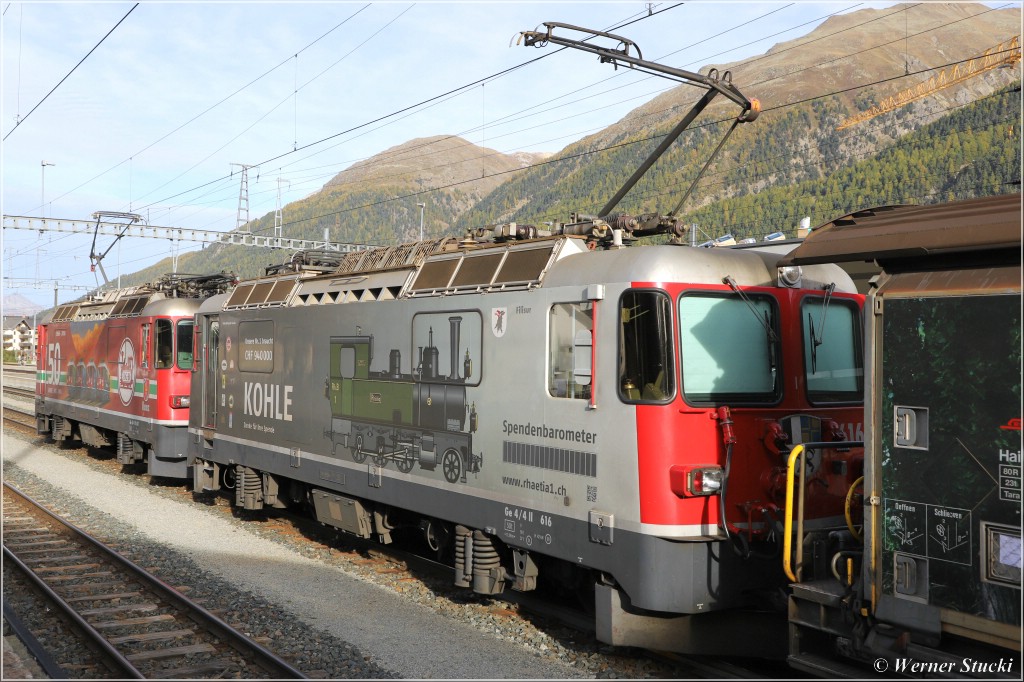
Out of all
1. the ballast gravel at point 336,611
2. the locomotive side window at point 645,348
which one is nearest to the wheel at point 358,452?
the ballast gravel at point 336,611

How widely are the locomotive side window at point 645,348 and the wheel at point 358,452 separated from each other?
159 inches

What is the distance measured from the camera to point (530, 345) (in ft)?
24.2

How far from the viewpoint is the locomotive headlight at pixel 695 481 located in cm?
627

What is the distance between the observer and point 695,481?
6.32 metres

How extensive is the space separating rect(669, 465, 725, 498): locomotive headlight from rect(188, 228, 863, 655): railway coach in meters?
0.02

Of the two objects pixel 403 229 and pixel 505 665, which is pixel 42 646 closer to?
pixel 505 665

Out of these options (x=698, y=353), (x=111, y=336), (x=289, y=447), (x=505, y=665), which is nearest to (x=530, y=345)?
(x=698, y=353)

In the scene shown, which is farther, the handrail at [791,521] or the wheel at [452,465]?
the wheel at [452,465]

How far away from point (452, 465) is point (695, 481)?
8.73ft

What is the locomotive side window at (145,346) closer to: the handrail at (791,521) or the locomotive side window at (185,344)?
the locomotive side window at (185,344)

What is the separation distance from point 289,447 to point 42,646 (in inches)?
152

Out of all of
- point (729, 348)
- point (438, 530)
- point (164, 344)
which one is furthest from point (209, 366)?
point (729, 348)

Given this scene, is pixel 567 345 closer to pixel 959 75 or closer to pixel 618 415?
pixel 618 415

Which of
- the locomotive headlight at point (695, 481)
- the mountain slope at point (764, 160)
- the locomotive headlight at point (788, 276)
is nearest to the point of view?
the locomotive headlight at point (695, 481)
